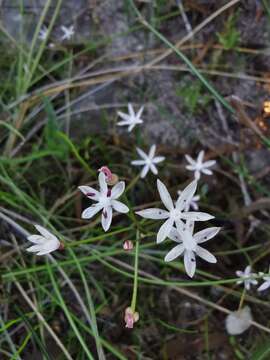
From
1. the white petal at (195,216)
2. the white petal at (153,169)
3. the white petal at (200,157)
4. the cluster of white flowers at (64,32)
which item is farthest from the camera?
the cluster of white flowers at (64,32)

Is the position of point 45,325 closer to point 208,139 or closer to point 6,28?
point 208,139

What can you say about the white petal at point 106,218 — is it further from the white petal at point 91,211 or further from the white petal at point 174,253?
the white petal at point 174,253

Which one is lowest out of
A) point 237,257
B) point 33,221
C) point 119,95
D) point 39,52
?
point 237,257

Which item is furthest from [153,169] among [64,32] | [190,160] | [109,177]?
[64,32]

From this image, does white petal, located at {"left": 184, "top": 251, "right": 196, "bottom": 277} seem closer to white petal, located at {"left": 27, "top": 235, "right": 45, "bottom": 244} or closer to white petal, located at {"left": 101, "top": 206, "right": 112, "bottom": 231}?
white petal, located at {"left": 101, "top": 206, "right": 112, "bottom": 231}

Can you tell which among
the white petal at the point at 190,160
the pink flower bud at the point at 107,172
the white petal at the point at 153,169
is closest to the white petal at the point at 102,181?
the pink flower bud at the point at 107,172

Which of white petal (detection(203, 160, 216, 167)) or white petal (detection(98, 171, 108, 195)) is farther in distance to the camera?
white petal (detection(203, 160, 216, 167))

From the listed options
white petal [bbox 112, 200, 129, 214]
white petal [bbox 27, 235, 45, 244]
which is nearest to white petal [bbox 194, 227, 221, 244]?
white petal [bbox 112, 200, 129, 214]

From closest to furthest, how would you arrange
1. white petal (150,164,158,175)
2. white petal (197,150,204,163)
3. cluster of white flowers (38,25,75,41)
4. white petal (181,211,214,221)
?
white petal (181,211,214,221) → white petal (150,164,158,175) → white petal (197,150,204,163) → cluster of white flowers (38,25,75,41)

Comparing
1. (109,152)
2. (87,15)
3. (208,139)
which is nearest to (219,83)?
(208,139)

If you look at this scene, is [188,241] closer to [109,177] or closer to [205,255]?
[205,255]

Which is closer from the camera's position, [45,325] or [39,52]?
[45,325]
